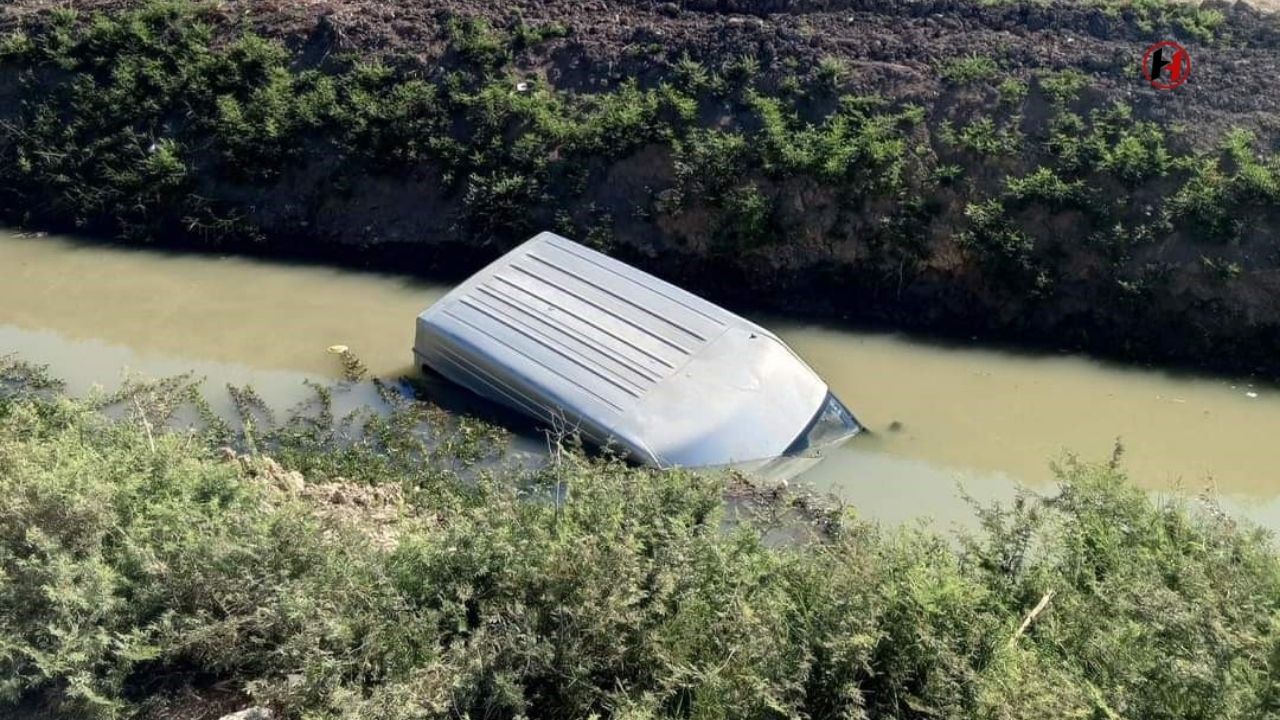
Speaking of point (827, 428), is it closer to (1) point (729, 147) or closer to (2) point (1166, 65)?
(1) point (729, 147)

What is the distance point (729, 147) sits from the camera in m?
11.9

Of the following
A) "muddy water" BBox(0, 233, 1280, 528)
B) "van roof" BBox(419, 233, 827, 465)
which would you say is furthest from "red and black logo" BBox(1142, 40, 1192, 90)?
"van roof" BBox(419, 233, 827, 465)

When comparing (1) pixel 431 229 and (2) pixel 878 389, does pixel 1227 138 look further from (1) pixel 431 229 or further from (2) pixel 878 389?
(1) pixel 431 229

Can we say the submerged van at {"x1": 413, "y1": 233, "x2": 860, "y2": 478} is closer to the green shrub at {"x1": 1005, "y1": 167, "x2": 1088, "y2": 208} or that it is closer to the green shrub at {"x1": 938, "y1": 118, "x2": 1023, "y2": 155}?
the green shrub at {"x1": 1005, "y1": 167, "x2": 1088, "y2": 208}

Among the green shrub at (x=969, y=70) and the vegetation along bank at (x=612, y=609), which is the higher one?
the green shrub at (x=969, y=70)

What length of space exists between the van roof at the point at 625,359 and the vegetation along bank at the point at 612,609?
4.27 feet

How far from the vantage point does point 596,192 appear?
12.4 m

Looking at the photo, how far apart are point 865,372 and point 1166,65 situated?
15.5 ft

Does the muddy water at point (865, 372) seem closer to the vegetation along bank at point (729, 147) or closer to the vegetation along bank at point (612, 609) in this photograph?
the vegetation along bank at point (729, 147)

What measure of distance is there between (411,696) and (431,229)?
7.84 metres

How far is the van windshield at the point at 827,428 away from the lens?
884 cm

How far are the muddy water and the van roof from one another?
0.80 m

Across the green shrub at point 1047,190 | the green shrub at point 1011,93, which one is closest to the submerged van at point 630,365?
the green shrub at point 1047,190

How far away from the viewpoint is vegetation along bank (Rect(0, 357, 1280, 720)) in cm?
569
